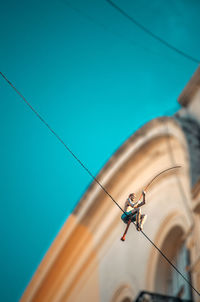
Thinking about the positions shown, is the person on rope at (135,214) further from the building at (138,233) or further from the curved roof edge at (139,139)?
the curved roof edge at (139,139)

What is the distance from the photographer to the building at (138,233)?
1214 centimetres

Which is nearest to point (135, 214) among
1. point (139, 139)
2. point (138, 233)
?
point (138, 233)

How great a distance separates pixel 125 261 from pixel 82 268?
11.9 feet

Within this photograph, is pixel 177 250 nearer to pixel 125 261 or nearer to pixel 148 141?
pixel 125 261

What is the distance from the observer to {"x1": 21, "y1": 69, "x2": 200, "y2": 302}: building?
39.8ft

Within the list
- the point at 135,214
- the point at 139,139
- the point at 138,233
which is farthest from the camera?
the point at 139,139

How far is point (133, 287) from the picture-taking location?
13.9 metres

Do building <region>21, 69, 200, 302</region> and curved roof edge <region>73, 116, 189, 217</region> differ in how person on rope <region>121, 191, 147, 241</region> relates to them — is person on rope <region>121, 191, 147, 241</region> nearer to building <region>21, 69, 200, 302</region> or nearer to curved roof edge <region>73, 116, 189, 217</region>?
building <region>21, 69, 200, 302</region>

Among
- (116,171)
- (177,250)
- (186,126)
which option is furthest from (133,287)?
(186,126)

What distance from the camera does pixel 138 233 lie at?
13.0 meters

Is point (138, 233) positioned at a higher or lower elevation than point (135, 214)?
higher

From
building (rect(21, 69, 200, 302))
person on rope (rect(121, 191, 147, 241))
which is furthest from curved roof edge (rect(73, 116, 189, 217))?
person on rope (rect(121, 191, 147, 241))

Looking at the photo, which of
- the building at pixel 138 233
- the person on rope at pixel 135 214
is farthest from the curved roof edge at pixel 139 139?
the person on rope at pixel 135 214

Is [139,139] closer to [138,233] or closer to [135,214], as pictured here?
[138,233]
